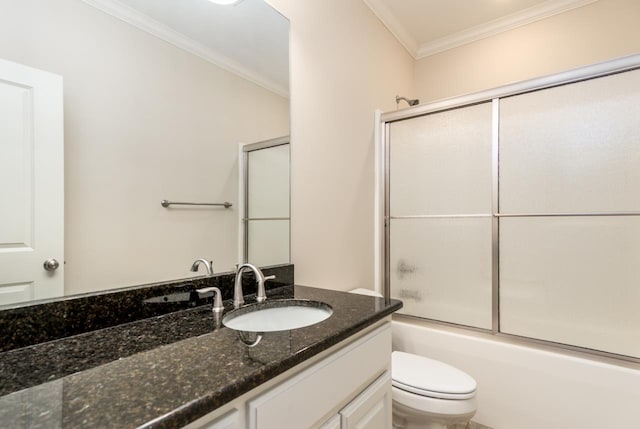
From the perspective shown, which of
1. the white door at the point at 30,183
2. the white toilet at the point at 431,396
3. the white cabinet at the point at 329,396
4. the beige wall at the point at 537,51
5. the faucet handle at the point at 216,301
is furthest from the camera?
the beige wall at the point at 537,51

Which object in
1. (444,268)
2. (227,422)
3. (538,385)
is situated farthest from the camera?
(444,268)

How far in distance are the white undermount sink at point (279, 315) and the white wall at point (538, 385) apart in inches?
45.3

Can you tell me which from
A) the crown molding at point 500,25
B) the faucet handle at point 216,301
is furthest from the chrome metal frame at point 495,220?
the faucet handle at point 216,301

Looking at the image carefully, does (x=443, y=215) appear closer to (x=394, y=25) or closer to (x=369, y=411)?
(x=369, y=411)

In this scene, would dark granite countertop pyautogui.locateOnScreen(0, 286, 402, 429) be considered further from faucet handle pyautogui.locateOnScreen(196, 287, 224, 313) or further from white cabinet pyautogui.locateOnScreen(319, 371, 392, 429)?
white cabinet pyautogui.locateOnScreen(319, 371, 392, 429)

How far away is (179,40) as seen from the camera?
1.13 m

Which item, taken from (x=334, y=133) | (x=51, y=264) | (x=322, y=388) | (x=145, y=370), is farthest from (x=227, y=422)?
(x=334, y=133)

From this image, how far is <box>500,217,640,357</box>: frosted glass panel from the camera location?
1.57 m

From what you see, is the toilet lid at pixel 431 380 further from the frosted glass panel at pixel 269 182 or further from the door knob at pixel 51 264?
the door knob at pixel 51 264

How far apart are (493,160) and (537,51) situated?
1.17 m

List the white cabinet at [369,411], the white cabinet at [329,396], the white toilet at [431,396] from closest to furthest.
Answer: the white cabinet at [329,396]
the white cabinet at [369,411]
the white toilet at [431,396]

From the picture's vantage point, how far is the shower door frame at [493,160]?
159 centimetres

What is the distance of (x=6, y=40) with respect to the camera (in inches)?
30.1

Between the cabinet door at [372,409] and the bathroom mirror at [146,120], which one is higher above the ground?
the bathroom mirror at [146,120]
